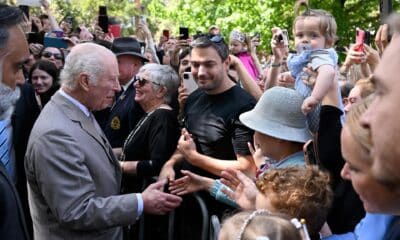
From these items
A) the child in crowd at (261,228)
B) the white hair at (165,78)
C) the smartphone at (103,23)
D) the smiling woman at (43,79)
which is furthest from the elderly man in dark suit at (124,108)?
the smartphone at (103,23)

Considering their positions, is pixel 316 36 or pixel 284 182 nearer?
pixel 284 182

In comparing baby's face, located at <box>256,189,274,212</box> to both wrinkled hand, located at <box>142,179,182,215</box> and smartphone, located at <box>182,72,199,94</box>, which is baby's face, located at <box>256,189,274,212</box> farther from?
smartphone, located at <box>182,72,199,94</box>

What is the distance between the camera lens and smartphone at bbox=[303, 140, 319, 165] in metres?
3.13

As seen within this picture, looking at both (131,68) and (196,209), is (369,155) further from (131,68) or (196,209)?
(131,68)

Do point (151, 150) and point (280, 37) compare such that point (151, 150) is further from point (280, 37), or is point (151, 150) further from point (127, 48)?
point (127, 48)

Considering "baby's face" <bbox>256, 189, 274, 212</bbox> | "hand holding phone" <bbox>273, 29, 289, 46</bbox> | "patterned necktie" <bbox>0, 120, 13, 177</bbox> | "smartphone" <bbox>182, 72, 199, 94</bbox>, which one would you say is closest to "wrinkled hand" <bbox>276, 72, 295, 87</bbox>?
"hand holding phone" <bbox>273, 29, 289, 46</bbox>

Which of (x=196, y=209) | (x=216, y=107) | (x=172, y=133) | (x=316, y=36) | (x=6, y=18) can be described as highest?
(x=6, y=18)

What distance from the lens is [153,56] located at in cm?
893

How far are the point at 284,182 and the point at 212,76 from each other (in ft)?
6.59

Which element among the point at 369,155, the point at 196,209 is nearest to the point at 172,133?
the point at 196,209

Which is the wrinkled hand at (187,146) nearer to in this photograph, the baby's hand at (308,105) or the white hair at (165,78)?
the baby's hand at (308,105)

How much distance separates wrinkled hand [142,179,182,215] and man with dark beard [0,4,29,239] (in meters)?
0.94

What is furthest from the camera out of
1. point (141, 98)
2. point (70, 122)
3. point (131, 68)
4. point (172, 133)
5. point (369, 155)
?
point (131, 68)

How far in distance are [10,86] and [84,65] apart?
79 cm
